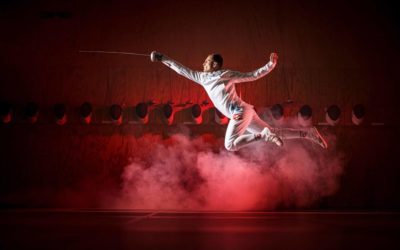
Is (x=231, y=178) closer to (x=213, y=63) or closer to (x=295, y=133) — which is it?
(x=295, y=133)

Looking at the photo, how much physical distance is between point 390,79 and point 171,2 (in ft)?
13.7

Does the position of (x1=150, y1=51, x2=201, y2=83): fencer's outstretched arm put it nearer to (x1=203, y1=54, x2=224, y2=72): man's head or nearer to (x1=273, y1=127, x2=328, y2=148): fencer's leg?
(x1=203, y1=54, x2=224, y2=72): man's head

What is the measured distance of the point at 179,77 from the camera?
314 inches

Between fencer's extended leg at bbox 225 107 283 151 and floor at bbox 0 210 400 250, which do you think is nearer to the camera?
floor at bbox 0 210 400 250

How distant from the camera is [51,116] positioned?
26.2ft

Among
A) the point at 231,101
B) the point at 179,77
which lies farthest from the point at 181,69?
the point at 179,77

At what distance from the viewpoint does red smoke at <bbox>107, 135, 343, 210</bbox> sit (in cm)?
773

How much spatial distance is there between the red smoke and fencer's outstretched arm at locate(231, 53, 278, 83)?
2713 mm

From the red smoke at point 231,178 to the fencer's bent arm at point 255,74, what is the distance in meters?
2.71

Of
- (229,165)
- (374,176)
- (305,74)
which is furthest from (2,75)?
(374,176)

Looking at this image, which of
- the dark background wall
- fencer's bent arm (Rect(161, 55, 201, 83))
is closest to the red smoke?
the dark background wall

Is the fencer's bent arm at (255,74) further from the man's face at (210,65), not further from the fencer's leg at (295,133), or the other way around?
the fencer's leg at (295,133)

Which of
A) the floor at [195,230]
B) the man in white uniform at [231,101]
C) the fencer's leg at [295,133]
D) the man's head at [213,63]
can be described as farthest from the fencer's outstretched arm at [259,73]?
the floor at [195,230]

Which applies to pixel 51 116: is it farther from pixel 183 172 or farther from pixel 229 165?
pixel 229 165
